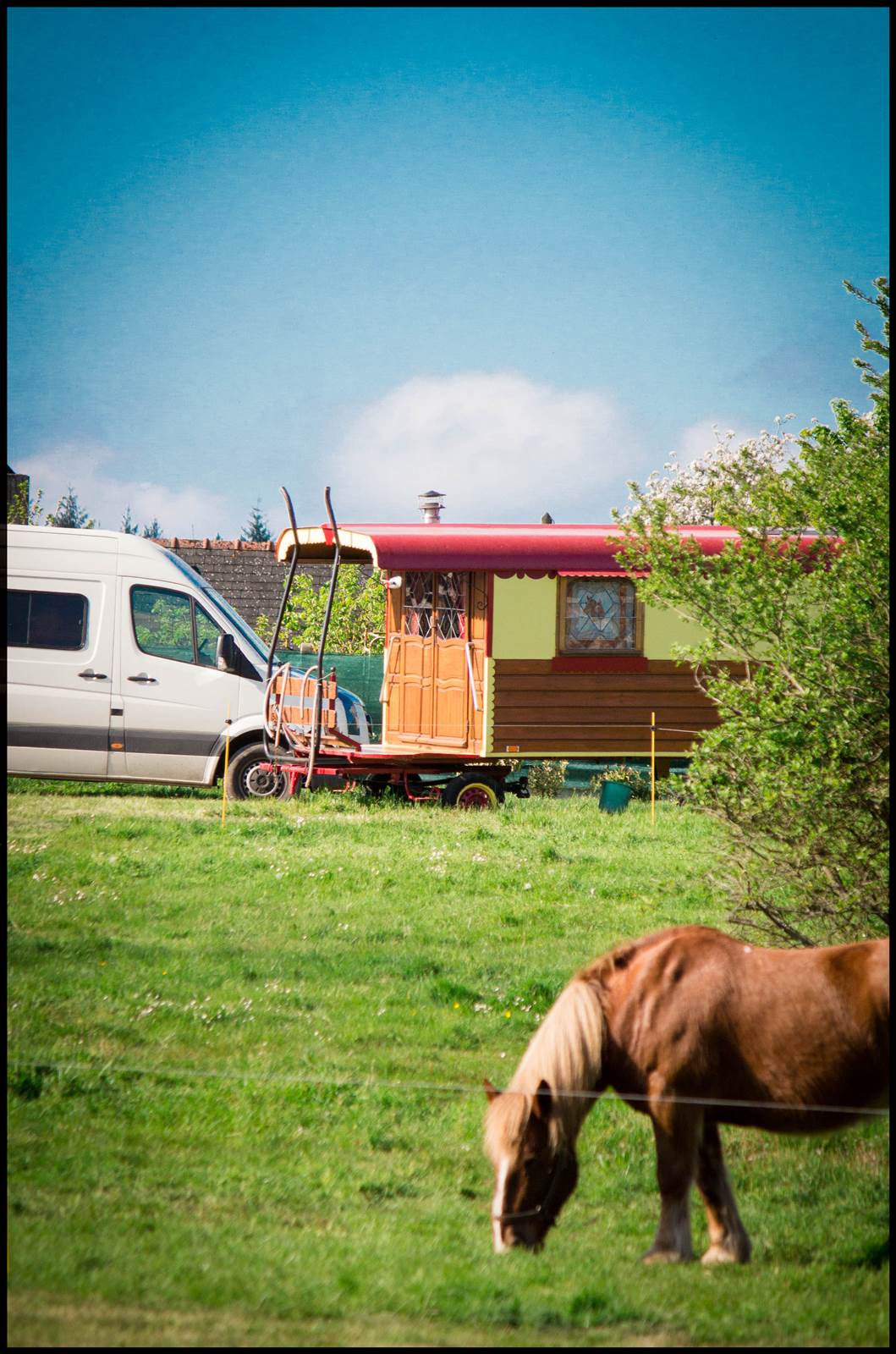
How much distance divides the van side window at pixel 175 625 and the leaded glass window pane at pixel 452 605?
2.09 meters

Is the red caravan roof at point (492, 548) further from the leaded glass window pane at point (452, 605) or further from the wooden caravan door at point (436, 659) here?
the leaded glass window pane at point (452, 605)

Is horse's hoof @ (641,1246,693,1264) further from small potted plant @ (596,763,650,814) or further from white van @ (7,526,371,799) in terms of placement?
white van @ (7,526,371,799)

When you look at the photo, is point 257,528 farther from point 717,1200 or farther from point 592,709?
point 717,1200

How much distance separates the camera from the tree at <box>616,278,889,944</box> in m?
4.59

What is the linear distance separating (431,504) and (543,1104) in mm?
11774

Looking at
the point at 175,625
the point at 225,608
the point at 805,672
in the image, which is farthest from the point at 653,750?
the point at 805,672

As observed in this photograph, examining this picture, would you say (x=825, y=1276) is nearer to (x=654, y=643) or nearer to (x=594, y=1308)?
(x=594, y=1308)

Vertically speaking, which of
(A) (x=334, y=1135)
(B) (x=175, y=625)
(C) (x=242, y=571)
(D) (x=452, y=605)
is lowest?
(A) (x=334, y=1135)

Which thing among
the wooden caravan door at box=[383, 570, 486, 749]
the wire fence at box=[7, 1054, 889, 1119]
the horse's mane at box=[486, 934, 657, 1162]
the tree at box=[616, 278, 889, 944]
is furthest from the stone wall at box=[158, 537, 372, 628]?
the horse's mane at box=[486, 934, 657, 1162]

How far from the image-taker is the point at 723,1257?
3.27 meters

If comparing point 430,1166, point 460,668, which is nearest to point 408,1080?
point 430,1166

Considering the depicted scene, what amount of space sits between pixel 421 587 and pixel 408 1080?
7.59 metres

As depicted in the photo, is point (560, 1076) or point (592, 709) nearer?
point (560, 1076)

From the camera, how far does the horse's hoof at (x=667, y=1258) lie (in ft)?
10.5
